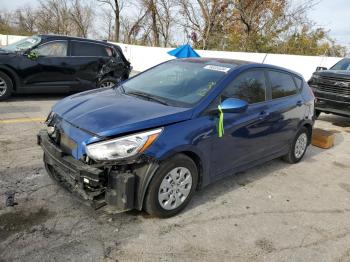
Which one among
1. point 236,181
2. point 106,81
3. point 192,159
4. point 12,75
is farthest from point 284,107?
point 12,75

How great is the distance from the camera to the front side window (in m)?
9.07

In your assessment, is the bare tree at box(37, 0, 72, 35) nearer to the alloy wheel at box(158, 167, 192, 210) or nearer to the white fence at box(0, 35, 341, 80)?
the white fence at box(0, 35, 341, 80)

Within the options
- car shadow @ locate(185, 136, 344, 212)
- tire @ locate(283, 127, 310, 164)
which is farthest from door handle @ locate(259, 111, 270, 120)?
tire @ locate(283, 127, 310, 164)

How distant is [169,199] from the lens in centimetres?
372

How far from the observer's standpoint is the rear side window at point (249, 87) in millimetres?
4312

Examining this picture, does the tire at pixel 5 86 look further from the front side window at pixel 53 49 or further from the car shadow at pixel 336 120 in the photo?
the car shadow at pixel 336 120

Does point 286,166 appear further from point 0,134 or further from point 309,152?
point 0,134

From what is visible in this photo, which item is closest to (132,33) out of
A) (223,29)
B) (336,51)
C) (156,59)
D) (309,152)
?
(223,29)

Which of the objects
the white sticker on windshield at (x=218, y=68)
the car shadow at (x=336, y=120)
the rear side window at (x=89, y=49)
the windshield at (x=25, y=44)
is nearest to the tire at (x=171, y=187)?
the white sticker on windshield at (x=218, y=68)

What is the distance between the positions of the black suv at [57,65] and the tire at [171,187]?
21.5 feet

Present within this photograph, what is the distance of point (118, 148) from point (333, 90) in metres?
7.65

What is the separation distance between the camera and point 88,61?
Answer: 9898 millimetres

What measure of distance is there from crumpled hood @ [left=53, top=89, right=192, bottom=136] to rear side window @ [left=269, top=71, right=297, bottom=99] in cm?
186

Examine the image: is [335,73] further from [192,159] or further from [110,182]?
[110,182]
